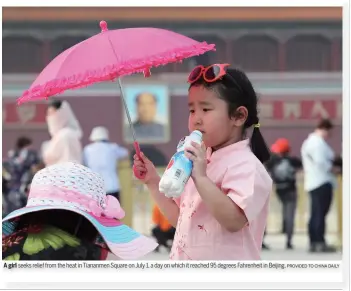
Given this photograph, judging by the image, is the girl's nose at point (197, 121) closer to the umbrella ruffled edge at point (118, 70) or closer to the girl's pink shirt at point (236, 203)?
the girl's pink shirt at point (236, 203)

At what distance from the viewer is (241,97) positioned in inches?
104

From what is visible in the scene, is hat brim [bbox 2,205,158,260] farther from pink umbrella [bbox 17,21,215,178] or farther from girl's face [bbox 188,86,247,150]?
pink umbrella [bbox 17,21,215,178]

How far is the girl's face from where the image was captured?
2.60 metres

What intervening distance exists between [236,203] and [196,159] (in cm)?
17

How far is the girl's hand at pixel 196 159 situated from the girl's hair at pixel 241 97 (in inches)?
7.6

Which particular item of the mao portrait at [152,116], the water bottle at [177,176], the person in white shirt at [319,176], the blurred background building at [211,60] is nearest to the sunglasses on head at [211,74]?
the water bottle at [177,176]

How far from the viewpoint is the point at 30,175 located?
302 inches

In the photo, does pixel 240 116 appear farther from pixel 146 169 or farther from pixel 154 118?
pixel 154 118

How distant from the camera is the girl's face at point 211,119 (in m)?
2.60

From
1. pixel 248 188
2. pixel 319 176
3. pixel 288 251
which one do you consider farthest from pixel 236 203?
pixel 288 251

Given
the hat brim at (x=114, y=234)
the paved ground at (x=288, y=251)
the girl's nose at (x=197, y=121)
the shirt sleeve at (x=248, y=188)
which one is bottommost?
the paved ground at (x=288, y=251)
